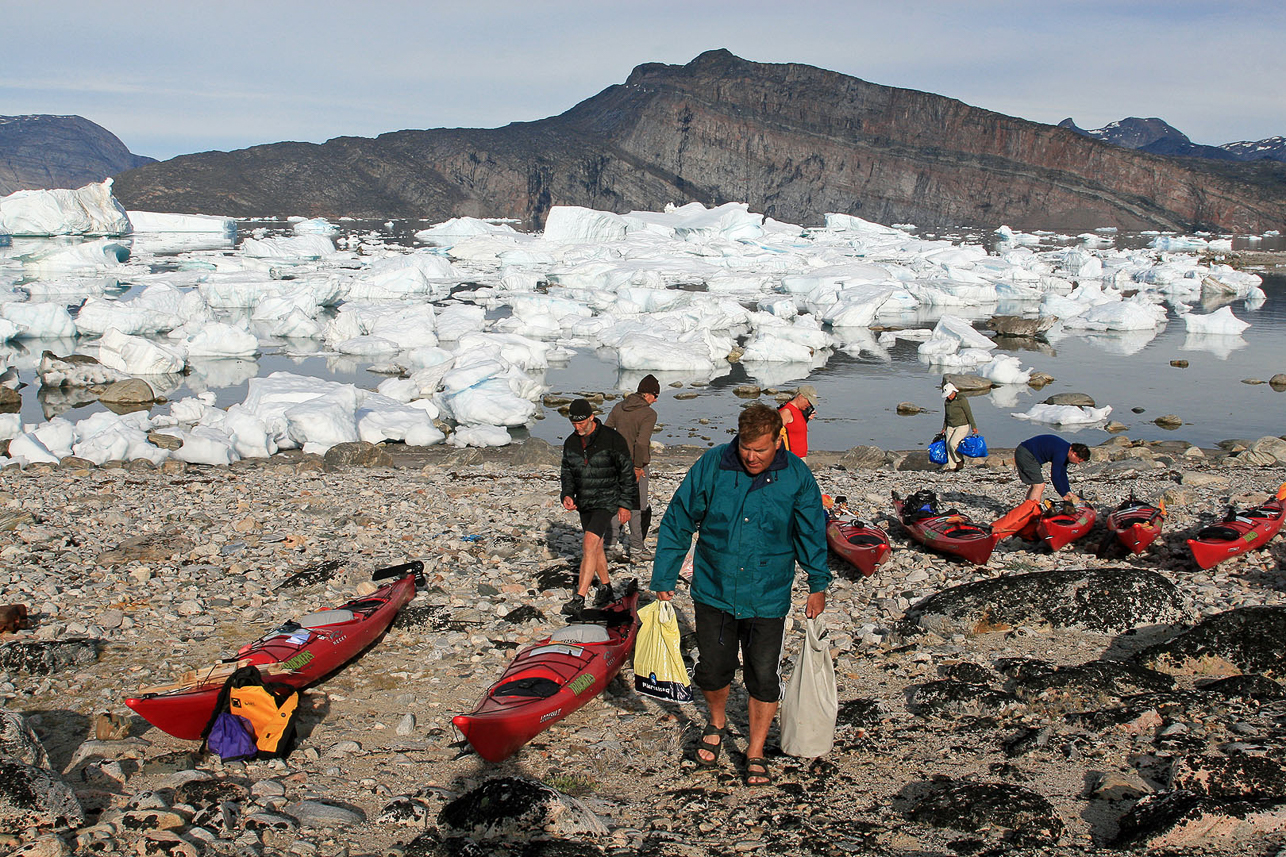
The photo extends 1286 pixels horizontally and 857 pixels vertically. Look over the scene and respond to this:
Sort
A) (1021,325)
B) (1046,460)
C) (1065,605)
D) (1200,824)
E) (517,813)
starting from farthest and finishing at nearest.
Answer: (1021,325) → (1046,460) → (1065,605) → (517,813) → (1200,824)

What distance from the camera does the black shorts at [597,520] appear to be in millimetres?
6008

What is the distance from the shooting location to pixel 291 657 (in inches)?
194

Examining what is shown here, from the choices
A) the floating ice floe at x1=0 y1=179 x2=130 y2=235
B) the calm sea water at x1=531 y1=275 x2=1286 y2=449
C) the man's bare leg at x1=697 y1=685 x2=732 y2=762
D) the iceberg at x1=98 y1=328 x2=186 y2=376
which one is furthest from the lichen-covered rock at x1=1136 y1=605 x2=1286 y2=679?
the floating ice floe at x1=0 y1=179 x2=130 y2=235

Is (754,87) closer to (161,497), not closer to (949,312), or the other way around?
(949,312)

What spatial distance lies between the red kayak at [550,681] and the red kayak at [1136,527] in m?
4.34

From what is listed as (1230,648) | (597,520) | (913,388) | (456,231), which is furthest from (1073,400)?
(456,231)

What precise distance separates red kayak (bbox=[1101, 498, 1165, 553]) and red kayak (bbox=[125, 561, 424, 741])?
18.9 feet

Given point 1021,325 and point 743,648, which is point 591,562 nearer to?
point 743,648

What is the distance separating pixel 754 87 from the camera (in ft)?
424

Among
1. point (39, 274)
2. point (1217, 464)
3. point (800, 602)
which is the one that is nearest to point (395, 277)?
point (39, 274)

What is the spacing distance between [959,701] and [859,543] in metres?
2.67

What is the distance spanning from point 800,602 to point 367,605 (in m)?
3.06

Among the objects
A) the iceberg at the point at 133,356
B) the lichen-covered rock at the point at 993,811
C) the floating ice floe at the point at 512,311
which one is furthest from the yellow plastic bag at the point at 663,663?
the iceberg at the point at 133,356

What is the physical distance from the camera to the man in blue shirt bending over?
25.7ft
